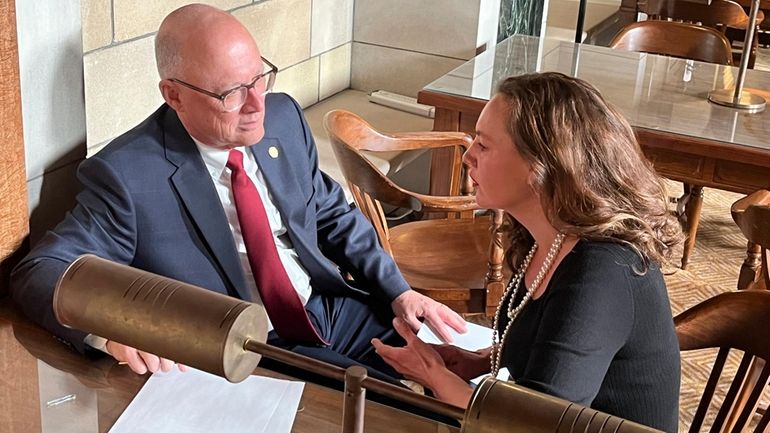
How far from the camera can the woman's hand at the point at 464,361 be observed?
6.13 feet

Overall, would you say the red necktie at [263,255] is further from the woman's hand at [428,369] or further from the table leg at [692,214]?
the table leg at [692,214]

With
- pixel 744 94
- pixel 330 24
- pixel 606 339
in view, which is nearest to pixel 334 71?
pixel 330 24

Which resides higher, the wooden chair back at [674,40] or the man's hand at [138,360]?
the wooden chair back at [674,40]

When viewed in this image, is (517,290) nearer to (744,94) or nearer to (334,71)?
(744,94)

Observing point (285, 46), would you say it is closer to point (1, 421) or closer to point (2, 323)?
point (2, 323)

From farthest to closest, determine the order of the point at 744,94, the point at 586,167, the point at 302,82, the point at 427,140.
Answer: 1. the point at 302,82
2. the point at 744,94
3. the point at 427,140
4. the point at 586,167

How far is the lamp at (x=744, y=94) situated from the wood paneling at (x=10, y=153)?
2334 mm

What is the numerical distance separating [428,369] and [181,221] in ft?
2.06

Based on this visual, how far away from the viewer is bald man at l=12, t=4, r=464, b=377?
6.26 ft

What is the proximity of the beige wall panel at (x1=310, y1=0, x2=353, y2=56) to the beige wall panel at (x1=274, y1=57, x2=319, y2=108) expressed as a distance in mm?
65

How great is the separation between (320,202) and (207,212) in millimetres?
417

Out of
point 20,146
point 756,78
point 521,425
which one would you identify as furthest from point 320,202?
point 756,78

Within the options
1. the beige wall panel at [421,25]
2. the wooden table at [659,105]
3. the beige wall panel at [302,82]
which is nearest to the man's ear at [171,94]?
the wooden table at [659,105]

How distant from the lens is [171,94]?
205 centimetres
